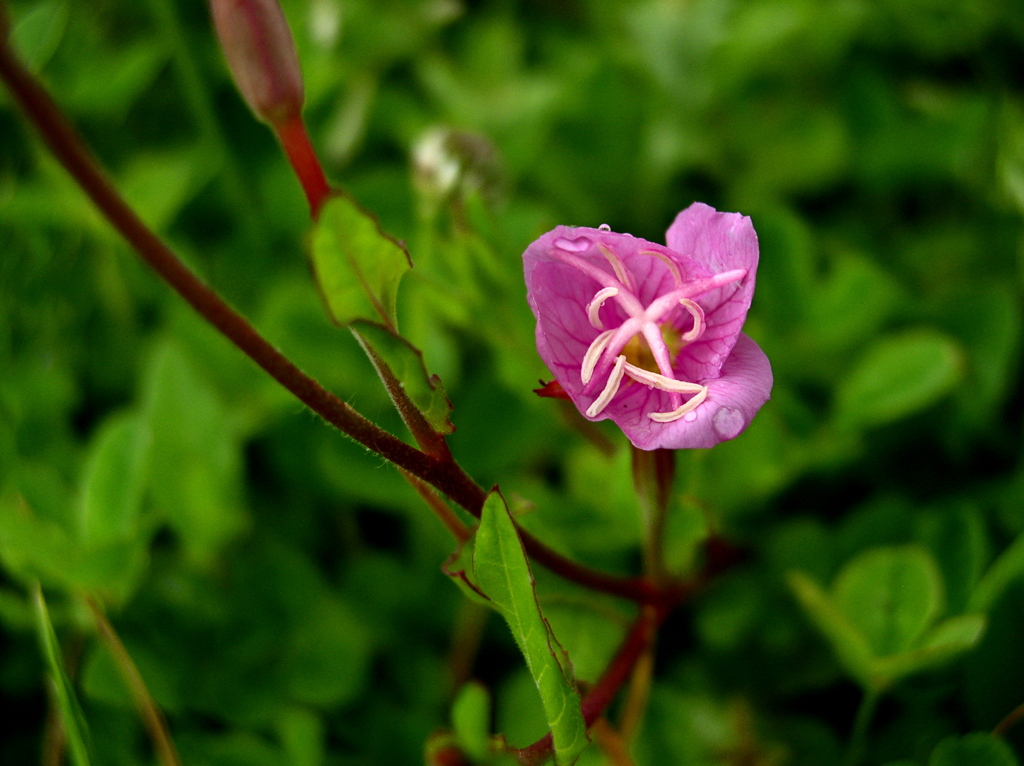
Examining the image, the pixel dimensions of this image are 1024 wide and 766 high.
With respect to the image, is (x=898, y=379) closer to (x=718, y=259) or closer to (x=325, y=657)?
(x=718, y=259)

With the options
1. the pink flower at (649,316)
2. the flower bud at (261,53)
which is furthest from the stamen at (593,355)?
the flower bud at (261,53)

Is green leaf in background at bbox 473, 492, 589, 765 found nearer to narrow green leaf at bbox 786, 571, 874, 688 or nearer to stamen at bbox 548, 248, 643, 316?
stamen at bbox 548, 248, 643, 316

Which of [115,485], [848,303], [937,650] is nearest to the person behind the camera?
[937,650]

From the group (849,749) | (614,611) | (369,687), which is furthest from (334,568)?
(849,749)

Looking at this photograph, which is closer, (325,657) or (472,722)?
(472,722)

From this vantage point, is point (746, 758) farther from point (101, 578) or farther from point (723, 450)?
point (101, 578)

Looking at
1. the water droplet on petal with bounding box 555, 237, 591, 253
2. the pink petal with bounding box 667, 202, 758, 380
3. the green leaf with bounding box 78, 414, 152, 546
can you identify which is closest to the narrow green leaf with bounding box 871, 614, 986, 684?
the pink petal with bounding box 667, 202, 758, 380

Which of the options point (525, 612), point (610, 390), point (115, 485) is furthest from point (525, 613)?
point (115, 485)
